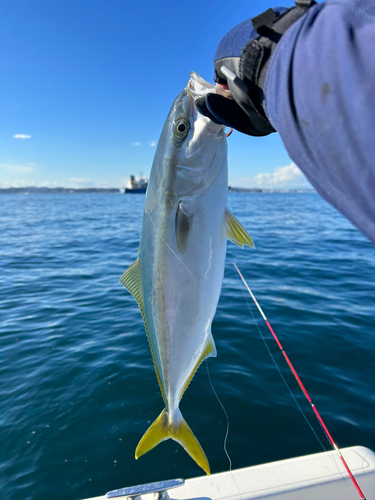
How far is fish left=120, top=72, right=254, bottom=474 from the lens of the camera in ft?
6.11

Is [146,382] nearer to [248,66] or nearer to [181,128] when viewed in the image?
[181,128]

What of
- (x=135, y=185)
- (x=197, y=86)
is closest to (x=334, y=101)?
(x=197, y=86)

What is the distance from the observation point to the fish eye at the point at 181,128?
1.86m

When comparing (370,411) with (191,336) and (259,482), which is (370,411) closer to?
(259,482)

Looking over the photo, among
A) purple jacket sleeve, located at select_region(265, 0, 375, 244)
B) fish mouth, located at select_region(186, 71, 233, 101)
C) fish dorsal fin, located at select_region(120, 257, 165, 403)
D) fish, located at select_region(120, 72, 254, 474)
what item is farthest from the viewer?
fish dorsal fin, located at select_region(120, 257, 165, 403)

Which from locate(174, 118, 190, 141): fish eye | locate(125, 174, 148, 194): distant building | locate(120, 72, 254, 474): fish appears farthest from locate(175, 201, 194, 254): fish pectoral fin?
locate(125, 174, 148, 194): distant building

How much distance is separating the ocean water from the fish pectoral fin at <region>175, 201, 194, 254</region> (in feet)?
10.1

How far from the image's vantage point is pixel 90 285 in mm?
9906

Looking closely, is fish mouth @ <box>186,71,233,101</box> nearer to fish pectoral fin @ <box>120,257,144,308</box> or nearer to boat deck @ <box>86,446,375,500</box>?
fish pectoral fin @ <box>120,257,144,308</box>

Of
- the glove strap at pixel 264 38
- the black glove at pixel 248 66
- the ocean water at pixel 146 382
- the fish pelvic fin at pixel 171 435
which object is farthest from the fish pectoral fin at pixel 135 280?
the ocean water at pixel 146 382

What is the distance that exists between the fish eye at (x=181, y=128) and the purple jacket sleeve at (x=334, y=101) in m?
0.93

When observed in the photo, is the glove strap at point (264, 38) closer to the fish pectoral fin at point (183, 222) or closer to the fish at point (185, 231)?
the fish at point (185, 231)

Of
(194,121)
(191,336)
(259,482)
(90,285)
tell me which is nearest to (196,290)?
(191,336)

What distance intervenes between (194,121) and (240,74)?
659mm
